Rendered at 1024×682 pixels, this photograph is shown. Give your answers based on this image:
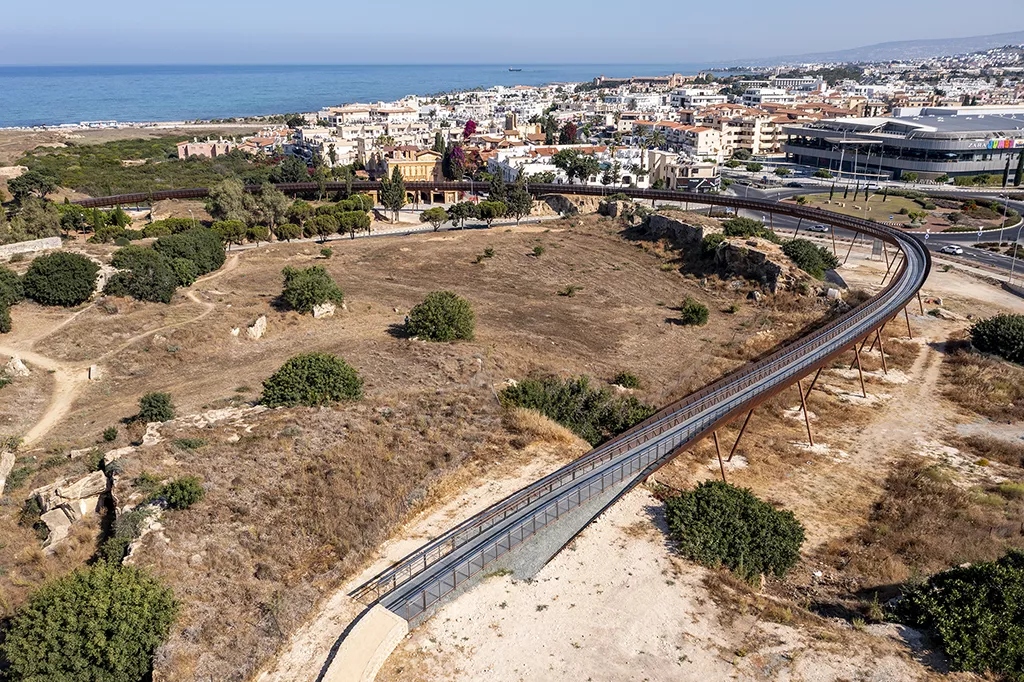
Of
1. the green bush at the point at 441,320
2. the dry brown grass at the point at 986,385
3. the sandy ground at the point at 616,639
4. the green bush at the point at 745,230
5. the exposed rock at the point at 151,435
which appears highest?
the green bush at the point at 745,230

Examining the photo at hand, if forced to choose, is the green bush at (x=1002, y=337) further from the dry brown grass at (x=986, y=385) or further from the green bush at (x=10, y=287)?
the green bush at (x=10, y=287)

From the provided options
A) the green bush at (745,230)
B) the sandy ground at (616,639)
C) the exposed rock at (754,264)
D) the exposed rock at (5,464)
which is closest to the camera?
the sandy ground at (616,639)

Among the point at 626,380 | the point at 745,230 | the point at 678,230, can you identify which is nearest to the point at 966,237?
the point at 745,230

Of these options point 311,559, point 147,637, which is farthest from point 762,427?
point 147,637

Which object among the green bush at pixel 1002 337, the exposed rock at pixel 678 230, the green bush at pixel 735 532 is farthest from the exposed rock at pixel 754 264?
the green bush at pixel 735 532

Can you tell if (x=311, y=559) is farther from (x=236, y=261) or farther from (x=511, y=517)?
(x=236, y=261)
